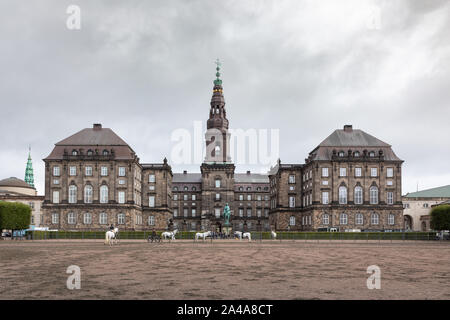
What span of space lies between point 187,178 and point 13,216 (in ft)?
261

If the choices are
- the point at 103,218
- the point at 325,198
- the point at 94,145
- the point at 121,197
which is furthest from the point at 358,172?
the point at 94,145

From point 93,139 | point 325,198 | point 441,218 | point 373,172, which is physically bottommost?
point 441,218

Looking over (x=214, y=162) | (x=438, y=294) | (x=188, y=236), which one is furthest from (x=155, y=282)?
(x=214, y=162)

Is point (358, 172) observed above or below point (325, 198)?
above

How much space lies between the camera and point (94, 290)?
1552 centimetres

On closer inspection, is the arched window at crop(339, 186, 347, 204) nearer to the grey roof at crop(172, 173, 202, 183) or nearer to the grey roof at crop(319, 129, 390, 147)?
the grey roof at crop(319, 129, 390, 147)

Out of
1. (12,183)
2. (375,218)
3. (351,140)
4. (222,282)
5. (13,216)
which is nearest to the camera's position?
(222,282)

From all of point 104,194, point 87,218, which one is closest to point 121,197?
point 104,194

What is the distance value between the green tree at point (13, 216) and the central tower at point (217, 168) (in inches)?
2114

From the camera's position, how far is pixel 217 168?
128125 millimetres

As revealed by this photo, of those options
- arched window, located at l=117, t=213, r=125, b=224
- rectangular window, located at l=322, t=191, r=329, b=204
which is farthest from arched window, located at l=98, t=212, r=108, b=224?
rectangular window, located at l=322, t=191, r=329, b=204

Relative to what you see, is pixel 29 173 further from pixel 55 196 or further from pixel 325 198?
pixel 325 198

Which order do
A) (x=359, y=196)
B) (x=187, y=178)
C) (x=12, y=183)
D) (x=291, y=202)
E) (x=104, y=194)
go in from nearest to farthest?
(x=359, y=196) → (x=104, y=194) → (x=291, y=202) → (x=12, y=183) → (x=187, y=178)

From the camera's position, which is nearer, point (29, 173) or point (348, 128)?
point (348, 128)
